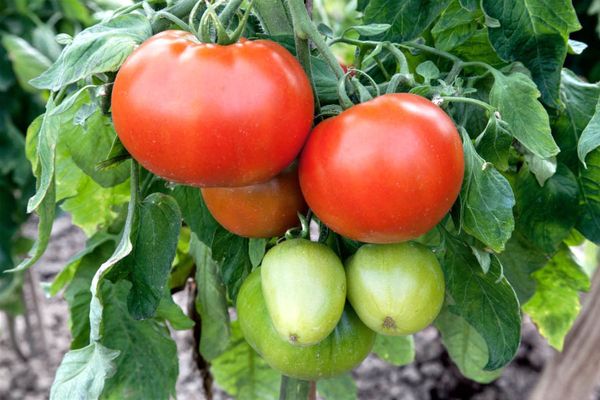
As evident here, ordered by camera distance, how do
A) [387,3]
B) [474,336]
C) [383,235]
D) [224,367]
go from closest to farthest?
[383,235]
[387,3]
[474,336]
[224,367]

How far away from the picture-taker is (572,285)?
0.85m

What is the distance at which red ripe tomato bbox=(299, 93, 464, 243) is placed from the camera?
51cm

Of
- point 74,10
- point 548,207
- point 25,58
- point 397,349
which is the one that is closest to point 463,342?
point 397,349

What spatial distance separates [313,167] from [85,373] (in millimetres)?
249

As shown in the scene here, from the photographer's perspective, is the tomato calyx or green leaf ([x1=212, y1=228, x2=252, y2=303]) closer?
the tomato calyx

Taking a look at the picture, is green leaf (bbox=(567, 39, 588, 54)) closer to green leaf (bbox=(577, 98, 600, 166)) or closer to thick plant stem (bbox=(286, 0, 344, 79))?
green leaf (bbox=(577, 98, 600, 166))

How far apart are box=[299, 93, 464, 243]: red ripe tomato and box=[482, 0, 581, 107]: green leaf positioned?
13 cm

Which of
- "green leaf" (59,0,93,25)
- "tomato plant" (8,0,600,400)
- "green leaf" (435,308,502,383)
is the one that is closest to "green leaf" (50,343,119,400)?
"tomato plant" (8,0,600,400)

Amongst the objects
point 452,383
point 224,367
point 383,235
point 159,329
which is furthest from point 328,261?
point 452,383

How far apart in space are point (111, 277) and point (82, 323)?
244 millimetres

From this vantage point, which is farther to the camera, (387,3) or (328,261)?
(387,3)

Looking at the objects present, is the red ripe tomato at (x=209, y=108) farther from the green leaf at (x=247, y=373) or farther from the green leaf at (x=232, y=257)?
the green leaf at (x=247, y=373)

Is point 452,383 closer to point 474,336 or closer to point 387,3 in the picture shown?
point 474,336

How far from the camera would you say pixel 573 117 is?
0.71 meters
